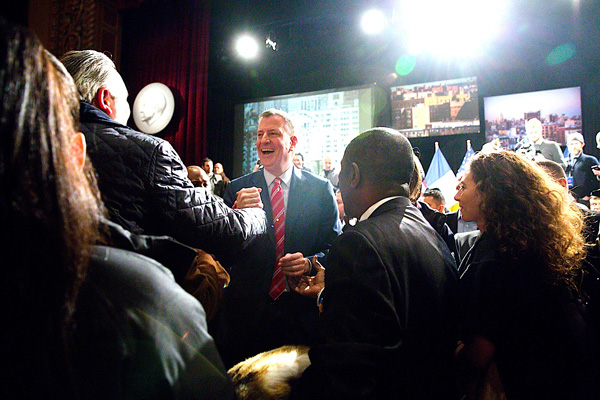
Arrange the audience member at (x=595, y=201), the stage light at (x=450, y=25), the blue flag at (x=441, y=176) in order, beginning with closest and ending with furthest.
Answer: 1. the audience member at (x=595, y=201)
2. the stage light at (x=450, y=25)
3. the blue flag at (x=441, y=176)

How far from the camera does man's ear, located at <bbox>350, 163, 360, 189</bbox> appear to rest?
1245 mm

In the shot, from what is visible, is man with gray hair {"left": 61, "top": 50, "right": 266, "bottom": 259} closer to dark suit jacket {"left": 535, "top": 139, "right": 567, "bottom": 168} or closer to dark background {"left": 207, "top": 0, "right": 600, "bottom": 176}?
dark background {"left": 207, "top": 0, "right": 600, "bottom": 176}

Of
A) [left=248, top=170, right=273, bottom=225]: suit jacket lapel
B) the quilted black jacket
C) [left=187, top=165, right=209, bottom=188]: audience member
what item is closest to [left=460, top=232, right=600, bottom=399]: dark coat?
the quilted black jacket

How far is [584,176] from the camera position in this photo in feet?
17.4

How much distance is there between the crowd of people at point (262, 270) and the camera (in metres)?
0.51

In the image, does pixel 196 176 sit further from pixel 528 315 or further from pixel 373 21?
pixel 373 21

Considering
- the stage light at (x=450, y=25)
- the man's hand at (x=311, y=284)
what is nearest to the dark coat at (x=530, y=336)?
the man's hand at (x=311, y=284)

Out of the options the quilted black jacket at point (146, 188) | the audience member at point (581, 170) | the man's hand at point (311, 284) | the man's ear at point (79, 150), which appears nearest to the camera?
the man's ear at point (79, 150)

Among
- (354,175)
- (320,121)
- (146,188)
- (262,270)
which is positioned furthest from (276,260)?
(320,121)

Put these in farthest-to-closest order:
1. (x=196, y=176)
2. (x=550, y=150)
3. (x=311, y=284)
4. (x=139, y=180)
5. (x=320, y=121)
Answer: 1. (x=320, y=121)
2. (x=550, y=150)
3. (x=196, y=176)
4. (x=311, y=284)
5. (x=139, y=180)

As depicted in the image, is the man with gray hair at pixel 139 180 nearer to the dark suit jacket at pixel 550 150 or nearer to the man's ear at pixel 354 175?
the man's ear at pixel 354 175

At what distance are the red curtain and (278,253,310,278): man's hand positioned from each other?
18.9 ft

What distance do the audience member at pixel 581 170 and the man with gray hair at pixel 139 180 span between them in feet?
17.7

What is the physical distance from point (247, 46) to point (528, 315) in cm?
641
